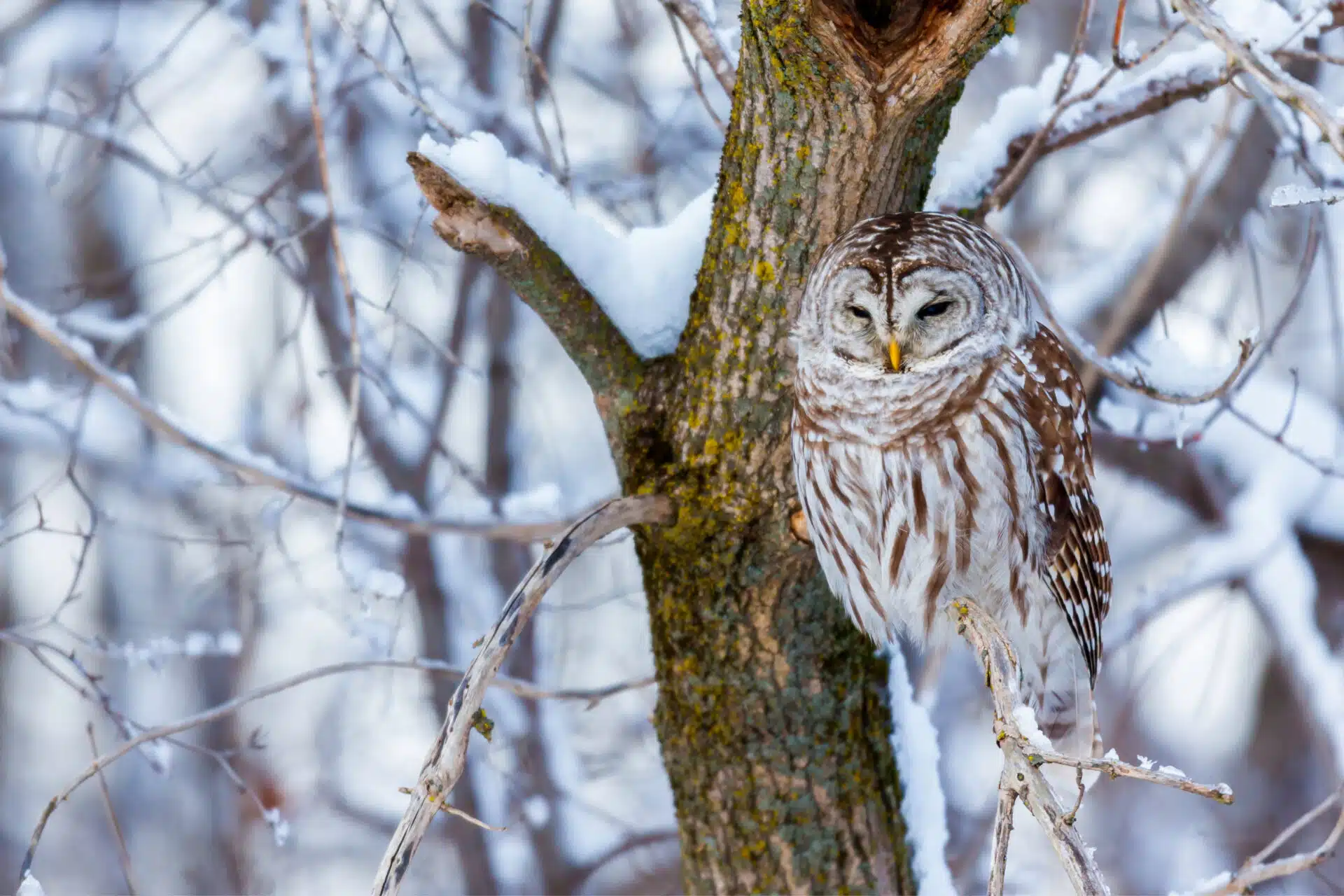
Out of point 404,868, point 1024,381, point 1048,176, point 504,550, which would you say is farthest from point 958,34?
point 1048,176

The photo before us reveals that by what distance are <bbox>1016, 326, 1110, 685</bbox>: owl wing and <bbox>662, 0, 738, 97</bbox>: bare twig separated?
0.88 meters

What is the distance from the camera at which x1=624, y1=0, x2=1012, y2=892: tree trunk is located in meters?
2.14

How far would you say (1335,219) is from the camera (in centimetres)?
356

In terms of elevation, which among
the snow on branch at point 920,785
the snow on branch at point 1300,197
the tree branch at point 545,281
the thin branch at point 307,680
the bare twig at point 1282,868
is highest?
the tree branch at point 545,281

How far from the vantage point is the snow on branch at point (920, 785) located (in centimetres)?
250

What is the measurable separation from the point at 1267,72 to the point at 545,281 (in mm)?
1426

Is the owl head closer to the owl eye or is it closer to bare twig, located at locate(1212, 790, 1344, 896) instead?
the owl eye

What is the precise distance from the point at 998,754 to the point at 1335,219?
3596 millimetres

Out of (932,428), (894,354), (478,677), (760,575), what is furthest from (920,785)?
(478,677)

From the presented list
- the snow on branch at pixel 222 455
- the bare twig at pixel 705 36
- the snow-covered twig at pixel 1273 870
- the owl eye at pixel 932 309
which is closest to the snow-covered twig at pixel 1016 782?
the snow-covered twig at pixel 1273 870

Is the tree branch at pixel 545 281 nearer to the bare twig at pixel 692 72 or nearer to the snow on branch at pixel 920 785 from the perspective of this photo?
the bare twig at pixel 692 72

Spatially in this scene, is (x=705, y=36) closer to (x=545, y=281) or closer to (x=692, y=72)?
(x=692, y=72)

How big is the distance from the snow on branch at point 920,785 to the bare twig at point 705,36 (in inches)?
52.8

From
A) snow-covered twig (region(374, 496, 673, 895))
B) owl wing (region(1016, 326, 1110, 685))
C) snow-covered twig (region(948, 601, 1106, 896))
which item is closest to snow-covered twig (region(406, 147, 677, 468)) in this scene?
snow-covered twig (region(374, 496, 673, 895))
